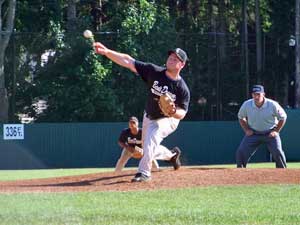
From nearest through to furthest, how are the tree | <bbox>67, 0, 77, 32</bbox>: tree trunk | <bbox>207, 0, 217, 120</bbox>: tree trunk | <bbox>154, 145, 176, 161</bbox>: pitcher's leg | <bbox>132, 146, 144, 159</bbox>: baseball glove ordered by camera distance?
1. <bbox>154, 145, 176, 161</bbox>: pitcher's leg
2. <bbox>132, 146, 144, 159</bbox>: baseball glove
3. the tree
4. <bbox>207, 0, 217, 120</bbox>: tree trunk
5. <bbox>67, 0, 77, 32</bbox>: tree trunk

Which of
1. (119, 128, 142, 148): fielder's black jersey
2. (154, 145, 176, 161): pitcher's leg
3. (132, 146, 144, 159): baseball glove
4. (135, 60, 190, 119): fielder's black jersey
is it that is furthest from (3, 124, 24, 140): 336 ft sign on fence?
(135, 60, 190, 119): fielder's black jersey

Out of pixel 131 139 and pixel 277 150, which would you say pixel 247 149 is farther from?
pixel 131 139

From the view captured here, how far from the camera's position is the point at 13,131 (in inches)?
1080

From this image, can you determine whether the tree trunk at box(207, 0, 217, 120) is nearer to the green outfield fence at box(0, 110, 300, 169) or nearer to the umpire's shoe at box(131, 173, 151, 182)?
the green outfield fence at box(0, 110, 300, 169)

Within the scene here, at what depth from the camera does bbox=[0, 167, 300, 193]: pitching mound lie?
39.1 feet

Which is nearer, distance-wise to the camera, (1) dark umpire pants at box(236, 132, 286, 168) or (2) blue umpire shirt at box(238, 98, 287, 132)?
(1) dark umpire pants at box(236, 132, 286, 168)

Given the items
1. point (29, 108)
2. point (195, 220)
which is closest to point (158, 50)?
point (29, 108)

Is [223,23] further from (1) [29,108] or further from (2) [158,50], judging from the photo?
(1) [29,108]

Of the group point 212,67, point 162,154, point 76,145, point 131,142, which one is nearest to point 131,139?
point 131,142

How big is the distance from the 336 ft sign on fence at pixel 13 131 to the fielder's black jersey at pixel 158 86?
15.5m

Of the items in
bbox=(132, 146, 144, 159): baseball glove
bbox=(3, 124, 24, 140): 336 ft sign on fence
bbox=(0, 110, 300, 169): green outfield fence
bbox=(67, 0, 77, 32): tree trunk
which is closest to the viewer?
bbox=(132, 146, 144, 159): baseball glove

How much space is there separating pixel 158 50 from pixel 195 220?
73.6ft

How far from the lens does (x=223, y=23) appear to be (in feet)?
128

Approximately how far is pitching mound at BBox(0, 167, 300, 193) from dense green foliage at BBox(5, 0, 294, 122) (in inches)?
648
